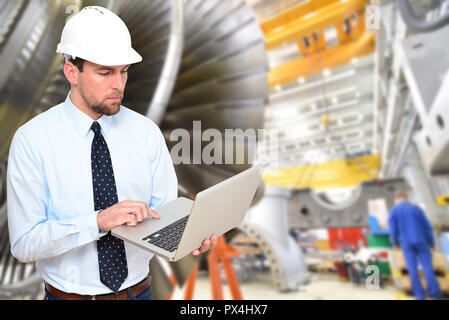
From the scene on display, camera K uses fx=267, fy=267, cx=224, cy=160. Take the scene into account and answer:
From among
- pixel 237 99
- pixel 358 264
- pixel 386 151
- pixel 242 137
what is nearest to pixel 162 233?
pixel 242 137

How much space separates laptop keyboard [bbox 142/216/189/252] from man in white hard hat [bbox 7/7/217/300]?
0.14ft

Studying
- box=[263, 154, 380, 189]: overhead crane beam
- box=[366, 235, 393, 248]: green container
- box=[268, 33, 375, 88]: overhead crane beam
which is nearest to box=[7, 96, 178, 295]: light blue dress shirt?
box=[268, 33, 375, 88]: overhead crane beam

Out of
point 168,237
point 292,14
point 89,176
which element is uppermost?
point 292,14

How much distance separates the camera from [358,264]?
9.14ft

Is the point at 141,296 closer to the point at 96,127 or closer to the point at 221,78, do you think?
the point at 96,127

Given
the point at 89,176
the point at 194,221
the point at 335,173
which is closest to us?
the point at 194,221

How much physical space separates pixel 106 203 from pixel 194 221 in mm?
221

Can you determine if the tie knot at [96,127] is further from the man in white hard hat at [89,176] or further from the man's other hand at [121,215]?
the man's other hand at [121,215]

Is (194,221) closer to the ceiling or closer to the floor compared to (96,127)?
closer to the floor

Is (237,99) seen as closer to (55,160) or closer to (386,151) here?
(55,160)

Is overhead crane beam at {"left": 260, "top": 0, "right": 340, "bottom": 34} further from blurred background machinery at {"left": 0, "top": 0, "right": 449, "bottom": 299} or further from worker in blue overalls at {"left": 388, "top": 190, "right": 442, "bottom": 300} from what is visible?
worker in blue overalls at {"left": 388, "top": 190, "right": 442, "bottom": 300}

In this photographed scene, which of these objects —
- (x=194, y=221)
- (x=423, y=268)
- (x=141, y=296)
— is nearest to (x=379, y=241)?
(x=423, y=268)

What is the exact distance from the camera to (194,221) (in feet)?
1.40
